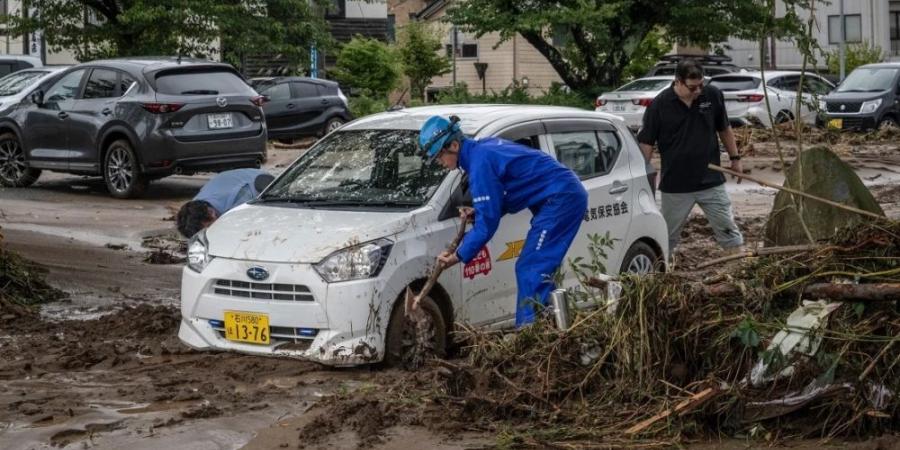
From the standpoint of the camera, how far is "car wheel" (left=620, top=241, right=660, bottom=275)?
32.0ft

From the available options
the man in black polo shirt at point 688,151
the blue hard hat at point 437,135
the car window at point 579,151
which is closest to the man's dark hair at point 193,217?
the blue hard hat at point 437,135

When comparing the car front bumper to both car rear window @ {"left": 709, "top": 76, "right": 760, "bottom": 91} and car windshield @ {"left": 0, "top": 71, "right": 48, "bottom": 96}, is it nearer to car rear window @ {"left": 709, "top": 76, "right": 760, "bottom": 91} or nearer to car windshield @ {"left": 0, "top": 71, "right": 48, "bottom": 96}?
car windshield @ {"left": 0, "top": 71, "right": 48, "bottom": 96}

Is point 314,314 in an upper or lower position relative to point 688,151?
lower

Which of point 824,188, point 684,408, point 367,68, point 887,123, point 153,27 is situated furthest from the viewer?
point 367,68

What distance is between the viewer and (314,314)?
7.84m

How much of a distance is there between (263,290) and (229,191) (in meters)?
1.92

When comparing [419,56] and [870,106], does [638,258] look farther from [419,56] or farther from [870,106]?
[419,56]

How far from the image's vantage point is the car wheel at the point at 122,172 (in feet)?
55.3

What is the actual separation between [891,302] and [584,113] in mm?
3838

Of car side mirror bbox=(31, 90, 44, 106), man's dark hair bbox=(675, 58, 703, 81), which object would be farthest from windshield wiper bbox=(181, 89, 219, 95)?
man's dark hair bbox=(675, 58, 703, 81)

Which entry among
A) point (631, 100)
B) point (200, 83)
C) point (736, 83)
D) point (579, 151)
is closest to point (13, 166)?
point (200, 83)

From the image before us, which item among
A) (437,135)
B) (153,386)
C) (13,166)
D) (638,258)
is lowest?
(153,386)

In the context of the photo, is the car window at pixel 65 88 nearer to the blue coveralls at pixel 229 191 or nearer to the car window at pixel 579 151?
the blue coveralls at pixel 229 191

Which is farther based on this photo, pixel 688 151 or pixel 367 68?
pixel 367 68
